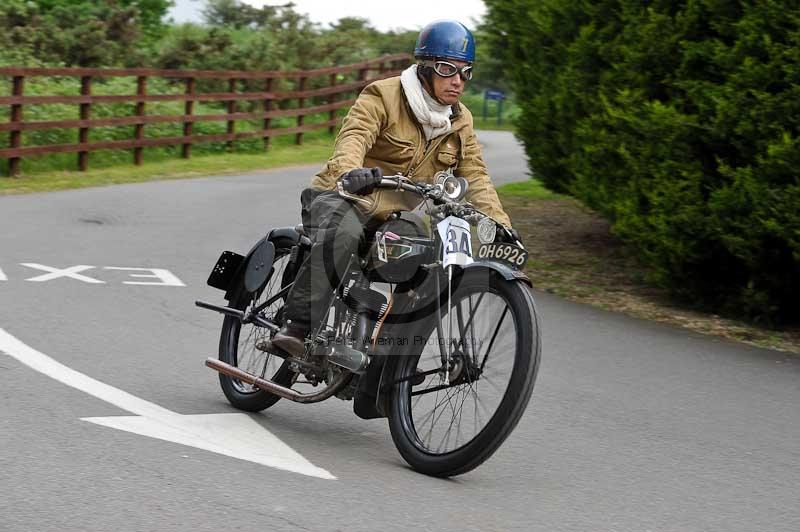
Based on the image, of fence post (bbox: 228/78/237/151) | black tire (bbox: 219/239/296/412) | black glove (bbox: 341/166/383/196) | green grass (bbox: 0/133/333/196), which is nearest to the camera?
black glove (bbox: 341/166/383/196)

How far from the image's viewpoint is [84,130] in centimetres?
1986

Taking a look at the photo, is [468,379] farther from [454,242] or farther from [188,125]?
[188,125]

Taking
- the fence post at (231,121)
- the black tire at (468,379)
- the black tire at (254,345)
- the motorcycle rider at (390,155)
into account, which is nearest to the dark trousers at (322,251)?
the motorcycle rider at (390,155)

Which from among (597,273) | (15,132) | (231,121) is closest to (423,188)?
(597,273)

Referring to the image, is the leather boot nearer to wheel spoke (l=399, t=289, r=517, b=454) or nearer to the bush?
wheel spoke (l=399, t=289, r=517, b=454)

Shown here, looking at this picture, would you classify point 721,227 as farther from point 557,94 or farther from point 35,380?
point 35,380

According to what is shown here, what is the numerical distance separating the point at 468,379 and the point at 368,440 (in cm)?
91

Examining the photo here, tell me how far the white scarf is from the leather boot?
117 centimetres

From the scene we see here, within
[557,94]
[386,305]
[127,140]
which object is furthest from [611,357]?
[127,140]

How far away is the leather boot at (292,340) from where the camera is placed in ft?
20.1

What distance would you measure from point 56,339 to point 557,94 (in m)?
6.58

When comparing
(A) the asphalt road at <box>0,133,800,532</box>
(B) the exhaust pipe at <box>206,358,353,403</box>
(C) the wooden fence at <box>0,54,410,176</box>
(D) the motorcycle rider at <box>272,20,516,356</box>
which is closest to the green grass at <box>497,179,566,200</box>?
(C) the wooden fence at <box>0,54,410,176</box>

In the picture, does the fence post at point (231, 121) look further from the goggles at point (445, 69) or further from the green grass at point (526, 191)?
the goggles at point (445, 69)

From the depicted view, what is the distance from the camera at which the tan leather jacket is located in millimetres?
5762
